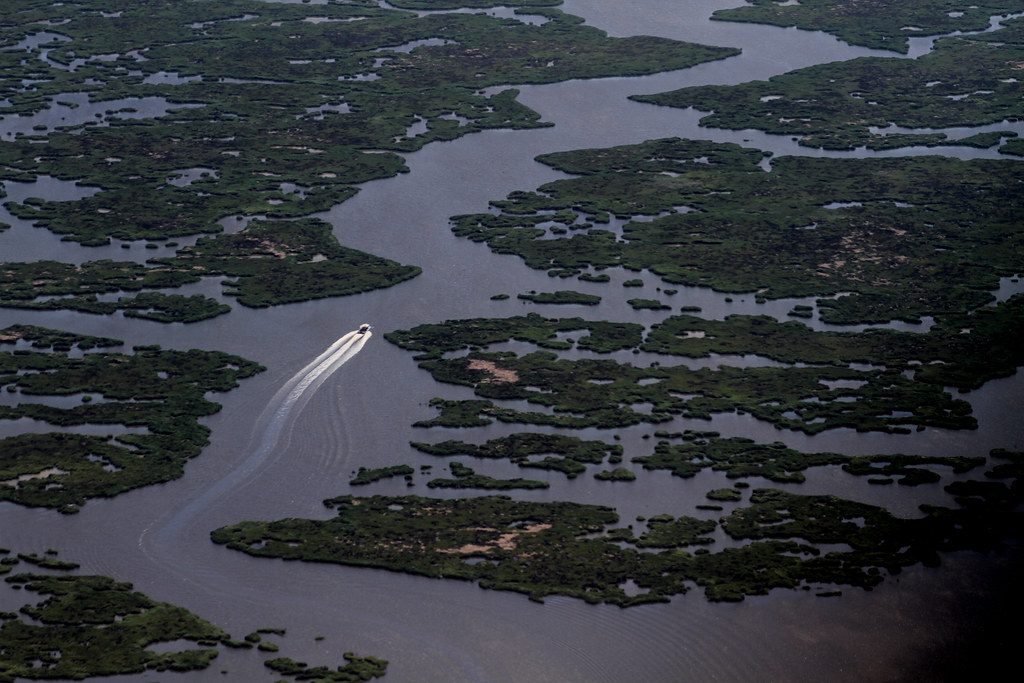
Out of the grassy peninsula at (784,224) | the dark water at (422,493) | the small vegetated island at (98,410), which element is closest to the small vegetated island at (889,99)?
the grassy peninsula at (784,224)

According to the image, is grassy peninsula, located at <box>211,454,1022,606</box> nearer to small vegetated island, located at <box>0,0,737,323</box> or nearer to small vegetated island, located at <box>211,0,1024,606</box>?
Result: small vegetated island, located at <box>211,0,1024,606</box>

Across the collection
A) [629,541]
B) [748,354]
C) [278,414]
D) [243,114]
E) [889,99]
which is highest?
[889,99]

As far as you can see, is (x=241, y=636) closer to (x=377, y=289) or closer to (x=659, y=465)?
(x=659, y=465)

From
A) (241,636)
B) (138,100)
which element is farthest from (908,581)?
(138,100)

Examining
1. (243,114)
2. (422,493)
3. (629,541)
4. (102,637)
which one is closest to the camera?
(102,637)

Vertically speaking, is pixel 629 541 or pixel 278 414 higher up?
pixel 278 414

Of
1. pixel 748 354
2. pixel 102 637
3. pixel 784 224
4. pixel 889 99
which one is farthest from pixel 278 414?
pixel 889 99

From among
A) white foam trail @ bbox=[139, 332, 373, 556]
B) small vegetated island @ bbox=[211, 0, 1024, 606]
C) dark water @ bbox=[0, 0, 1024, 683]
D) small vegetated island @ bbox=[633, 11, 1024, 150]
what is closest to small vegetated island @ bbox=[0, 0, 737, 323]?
dark water @ bbox=[0, 0, 1024, 683]

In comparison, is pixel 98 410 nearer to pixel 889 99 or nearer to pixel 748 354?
pixel 748 354
